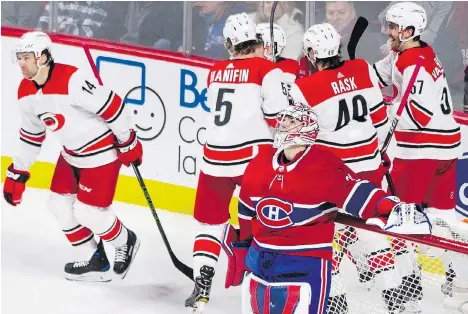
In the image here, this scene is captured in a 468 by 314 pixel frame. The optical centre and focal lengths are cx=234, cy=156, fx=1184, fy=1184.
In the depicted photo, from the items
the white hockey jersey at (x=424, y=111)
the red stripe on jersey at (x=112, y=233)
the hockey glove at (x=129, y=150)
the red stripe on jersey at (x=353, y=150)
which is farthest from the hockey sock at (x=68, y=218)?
the white hockey jersey at (x=424, y=111)

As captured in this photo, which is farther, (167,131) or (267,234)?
(167,131)

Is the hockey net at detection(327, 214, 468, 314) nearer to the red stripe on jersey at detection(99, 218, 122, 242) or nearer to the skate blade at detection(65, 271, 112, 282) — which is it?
the red stripe on jersey at detection(99, 218, 122, 242)

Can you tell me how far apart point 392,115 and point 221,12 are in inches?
65.5

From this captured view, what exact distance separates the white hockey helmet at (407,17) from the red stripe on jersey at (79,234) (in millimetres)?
1598

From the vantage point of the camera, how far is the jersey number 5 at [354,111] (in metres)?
4.47

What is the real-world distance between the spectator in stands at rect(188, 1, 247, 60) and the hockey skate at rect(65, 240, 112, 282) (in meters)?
1.36

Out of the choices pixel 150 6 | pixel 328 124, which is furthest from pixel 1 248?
pixel 328 124

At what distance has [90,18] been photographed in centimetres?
663

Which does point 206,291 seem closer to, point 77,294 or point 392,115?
point 77,294

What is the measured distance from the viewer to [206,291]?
472cm

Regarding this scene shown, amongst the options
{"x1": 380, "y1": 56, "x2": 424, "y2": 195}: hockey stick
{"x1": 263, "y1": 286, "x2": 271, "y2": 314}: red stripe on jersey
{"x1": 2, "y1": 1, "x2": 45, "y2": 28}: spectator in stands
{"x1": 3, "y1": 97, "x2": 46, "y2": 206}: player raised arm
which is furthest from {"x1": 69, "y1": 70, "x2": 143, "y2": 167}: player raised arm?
{"x1": 2, "y1": 1, "x2": 45, "y2": 28}: spectator in stands

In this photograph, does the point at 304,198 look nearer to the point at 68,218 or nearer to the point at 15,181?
the point at 68,218

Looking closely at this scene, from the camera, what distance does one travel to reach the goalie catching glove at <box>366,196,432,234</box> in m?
3.38

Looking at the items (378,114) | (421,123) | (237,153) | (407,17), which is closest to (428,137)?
(421,123)
